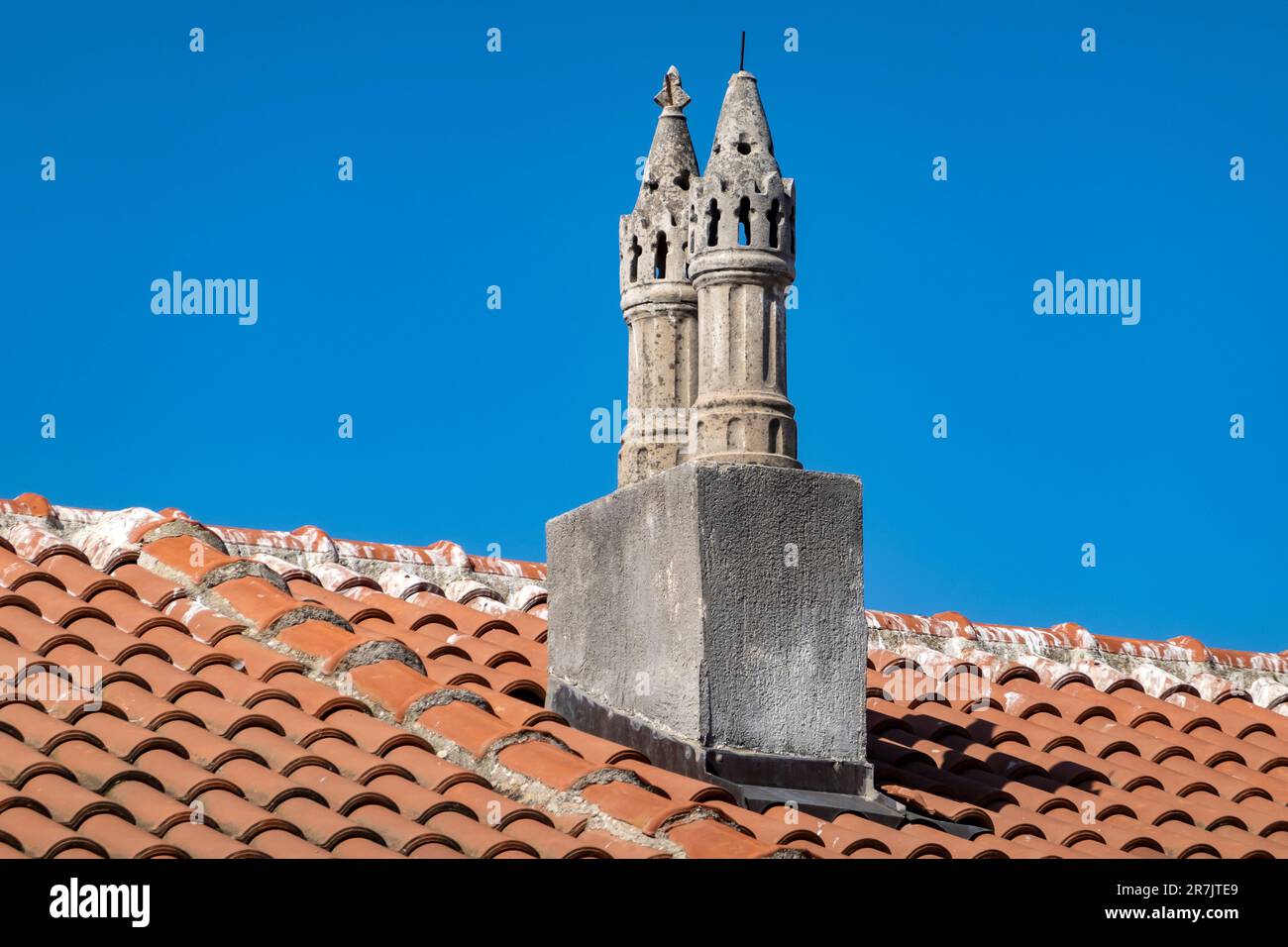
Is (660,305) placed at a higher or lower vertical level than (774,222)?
lower

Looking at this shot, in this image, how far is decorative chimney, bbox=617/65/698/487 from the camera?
8.04m

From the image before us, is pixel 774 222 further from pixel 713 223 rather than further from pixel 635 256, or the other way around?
pixel 635 256

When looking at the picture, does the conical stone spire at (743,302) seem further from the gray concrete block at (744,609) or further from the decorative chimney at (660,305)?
the decorative chimney at (660,305)

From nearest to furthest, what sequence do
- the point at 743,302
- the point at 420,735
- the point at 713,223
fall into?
1. the point at 420,735
2. the point at 743,302
3. the point at 713,223

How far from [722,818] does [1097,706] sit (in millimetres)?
3698

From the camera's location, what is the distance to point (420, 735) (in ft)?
22.9

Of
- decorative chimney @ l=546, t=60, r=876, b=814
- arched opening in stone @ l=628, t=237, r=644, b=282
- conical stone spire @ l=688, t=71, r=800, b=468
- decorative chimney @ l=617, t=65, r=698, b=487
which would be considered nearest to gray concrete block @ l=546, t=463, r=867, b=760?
decorative chimney @ l=546, t=60, r=876, b=814

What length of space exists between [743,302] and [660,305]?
0.75 m

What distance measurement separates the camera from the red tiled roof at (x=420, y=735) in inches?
233

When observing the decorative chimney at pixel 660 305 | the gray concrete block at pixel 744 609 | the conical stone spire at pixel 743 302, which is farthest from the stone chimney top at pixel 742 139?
the gray concrete block at pixel 744 609

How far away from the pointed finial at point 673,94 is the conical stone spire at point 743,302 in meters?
0.84

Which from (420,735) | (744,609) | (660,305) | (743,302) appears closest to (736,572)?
(744,609)
